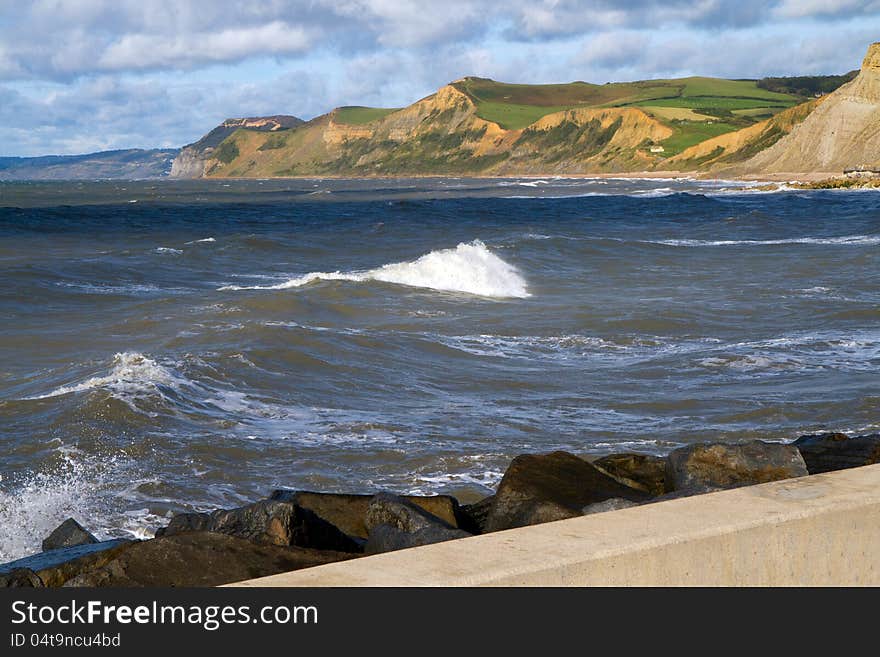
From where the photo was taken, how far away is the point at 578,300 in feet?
76.8

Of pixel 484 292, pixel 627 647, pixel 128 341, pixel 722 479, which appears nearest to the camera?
pixel 627 647

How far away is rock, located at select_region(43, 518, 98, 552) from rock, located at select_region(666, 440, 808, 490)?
371 cm

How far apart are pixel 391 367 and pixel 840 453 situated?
8306 mm

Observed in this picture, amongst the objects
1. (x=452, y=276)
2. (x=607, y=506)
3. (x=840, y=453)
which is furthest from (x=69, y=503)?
(x=452, y=276)

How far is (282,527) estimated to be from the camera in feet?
18.4

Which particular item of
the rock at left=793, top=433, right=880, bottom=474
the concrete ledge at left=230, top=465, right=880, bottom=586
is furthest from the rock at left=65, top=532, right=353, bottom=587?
the rock at left=793, top=433, right=880, bottom=474

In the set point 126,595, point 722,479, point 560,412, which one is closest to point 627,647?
point 126,595

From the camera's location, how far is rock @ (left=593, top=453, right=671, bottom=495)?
24.8 feet

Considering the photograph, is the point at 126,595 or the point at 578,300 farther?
the point at 578,300

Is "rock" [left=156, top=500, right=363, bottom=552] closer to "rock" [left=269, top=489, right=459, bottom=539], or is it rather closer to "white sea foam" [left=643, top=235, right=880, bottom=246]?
"rock" [left=269, top=489, right=459, bottom=539]

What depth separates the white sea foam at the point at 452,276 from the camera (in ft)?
85.8

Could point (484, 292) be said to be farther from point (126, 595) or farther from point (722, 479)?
point (126, 595)

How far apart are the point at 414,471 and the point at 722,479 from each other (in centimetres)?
373

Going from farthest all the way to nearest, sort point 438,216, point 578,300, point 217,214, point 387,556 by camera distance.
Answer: point 217,214, point 438,216, point 578,300, point 387,556
